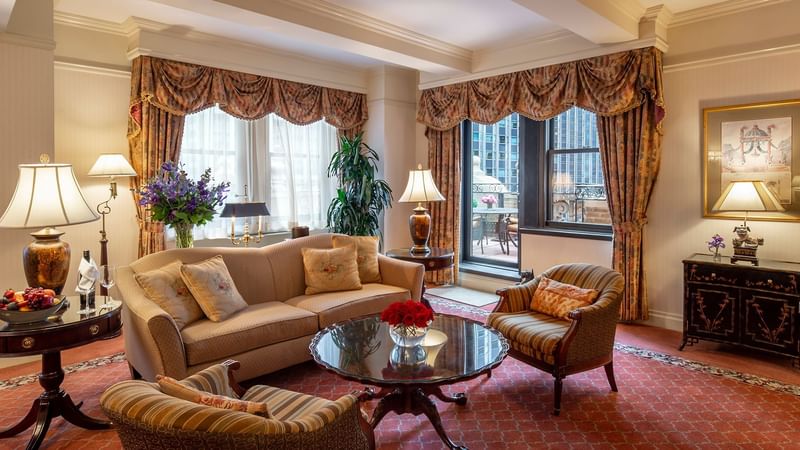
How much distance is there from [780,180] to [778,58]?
987 millimetres

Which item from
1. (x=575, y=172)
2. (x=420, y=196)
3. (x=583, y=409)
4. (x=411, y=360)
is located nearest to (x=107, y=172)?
(x=420, y=196)

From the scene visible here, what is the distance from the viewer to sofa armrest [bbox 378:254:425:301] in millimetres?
4320

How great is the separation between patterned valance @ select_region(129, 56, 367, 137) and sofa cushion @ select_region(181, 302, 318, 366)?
2490 millimetres

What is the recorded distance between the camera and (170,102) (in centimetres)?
491

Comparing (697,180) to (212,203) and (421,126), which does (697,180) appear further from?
(212,203)

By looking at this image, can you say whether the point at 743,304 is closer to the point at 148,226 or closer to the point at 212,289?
the point at 212,289

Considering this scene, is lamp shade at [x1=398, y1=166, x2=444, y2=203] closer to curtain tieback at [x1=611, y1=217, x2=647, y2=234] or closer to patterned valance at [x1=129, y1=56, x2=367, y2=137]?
curtain tieback at [x1=611, y1=217, x2=647, y2=234]

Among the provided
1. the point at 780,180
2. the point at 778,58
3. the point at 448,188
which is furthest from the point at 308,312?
the point at 778,58

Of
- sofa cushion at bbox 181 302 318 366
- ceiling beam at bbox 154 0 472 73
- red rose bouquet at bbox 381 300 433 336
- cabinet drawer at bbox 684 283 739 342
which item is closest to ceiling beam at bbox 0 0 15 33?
ceiling beam at bbox 154 0 472 73

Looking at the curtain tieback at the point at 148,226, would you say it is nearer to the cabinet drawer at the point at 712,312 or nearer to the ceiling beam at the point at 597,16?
the ceiling beam at the point at 597,16

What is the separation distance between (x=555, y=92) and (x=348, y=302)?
3.06 m

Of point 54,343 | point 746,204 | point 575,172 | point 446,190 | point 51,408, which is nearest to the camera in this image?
point 54,343

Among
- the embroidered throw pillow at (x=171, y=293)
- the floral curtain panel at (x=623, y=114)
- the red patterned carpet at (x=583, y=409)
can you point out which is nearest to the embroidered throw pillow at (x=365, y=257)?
the red patterned carpet at (x=583, y=409)

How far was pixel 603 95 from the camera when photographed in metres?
4.76
